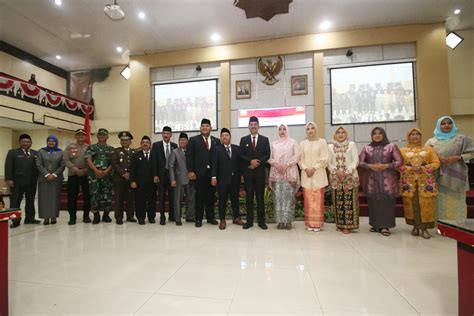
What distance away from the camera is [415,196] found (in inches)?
117

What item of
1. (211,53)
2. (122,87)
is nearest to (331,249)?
(211,53)

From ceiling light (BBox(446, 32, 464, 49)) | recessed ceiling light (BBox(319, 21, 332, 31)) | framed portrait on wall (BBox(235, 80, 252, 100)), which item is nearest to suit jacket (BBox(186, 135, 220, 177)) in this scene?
framed portrait on wall (BBox(235, 80, 252, 100))

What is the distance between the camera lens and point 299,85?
689 cm

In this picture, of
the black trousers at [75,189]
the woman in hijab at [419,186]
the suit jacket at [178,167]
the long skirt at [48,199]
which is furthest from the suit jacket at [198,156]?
the woman in hijab at [419,186]

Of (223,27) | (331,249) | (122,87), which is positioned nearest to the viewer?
(331,249)

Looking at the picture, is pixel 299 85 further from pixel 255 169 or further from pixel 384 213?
pixel 384 213

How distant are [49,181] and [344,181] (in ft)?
14.4

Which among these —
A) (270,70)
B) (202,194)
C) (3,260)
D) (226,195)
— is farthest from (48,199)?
(270,70)

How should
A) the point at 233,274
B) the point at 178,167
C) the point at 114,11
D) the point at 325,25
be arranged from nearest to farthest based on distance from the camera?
the point at 233,274 < the point at 178,167 < the point at 114,11 < the point at 325,25

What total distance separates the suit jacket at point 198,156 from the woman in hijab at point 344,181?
1.68 m

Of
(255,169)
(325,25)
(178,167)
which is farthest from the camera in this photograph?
(325,25)

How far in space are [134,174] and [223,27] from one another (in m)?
4.54

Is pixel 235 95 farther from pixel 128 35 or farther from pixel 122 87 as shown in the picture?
pixel 122 87

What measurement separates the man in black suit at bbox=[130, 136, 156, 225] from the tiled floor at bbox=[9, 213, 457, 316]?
88cm
